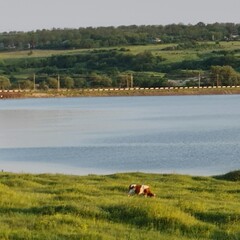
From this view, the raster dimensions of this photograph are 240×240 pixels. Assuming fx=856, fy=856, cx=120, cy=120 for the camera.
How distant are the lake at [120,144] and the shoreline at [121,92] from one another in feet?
183

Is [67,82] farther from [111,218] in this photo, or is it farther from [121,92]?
[111,218]

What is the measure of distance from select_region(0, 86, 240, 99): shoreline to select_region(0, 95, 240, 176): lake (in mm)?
55746

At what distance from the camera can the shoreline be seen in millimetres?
137500

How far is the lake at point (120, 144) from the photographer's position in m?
35.5

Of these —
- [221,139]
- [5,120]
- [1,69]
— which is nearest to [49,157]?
[221,139]

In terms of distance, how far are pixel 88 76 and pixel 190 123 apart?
86.1 meters

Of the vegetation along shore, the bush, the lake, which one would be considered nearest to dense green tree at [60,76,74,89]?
the vegetation along shore

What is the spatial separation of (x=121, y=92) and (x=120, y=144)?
303 feet

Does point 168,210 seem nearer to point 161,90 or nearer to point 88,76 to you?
point 161,90

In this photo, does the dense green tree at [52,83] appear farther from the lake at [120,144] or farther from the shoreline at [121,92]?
the lake at [120,144]

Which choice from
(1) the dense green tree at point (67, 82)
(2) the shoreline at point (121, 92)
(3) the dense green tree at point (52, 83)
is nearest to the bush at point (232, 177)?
(2) the shoreline at point (121, 92)

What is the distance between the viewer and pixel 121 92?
462ft

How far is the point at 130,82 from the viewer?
144875 mm

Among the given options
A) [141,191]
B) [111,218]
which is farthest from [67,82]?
[111,218]
